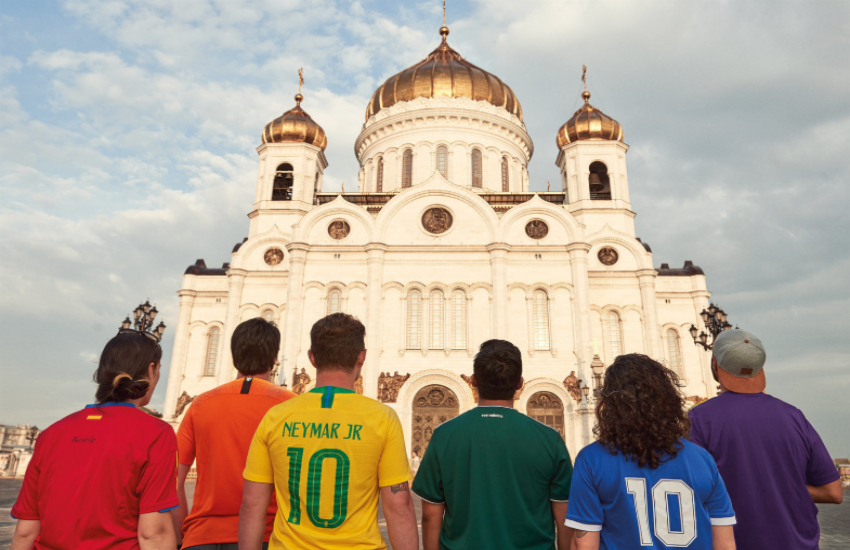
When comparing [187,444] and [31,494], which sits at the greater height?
[187,444]

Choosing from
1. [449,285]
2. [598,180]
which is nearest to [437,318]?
[449,285]

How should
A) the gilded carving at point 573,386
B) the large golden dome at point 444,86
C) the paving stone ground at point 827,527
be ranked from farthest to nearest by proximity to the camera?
the large golden dome at point 444,86, the gilded carving at point 573,386, the paving stone ground at point 827,527

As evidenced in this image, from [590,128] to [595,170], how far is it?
2285 millimetres

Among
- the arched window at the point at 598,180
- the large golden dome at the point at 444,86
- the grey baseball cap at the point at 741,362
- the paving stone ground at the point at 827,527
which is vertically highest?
the large golden dome at the point at 444,86

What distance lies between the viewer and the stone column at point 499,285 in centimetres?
2375

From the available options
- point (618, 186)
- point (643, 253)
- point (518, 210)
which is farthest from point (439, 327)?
point (618, 186)

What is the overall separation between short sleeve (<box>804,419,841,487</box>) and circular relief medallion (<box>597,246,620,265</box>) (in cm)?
2452

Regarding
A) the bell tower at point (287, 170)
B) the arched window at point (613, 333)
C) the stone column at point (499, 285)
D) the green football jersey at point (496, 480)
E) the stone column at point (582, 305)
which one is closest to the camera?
the green football jersey at point (496, 480)

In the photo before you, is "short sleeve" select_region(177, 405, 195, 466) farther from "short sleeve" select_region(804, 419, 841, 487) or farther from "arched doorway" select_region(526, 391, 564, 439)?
"arched doorway" select_region(526, 391, 564, 439)

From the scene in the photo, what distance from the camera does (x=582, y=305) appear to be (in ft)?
78.9

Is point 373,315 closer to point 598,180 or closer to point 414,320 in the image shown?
point 414,320

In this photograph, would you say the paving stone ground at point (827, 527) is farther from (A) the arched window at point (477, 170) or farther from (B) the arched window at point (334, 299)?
(A) the arched window at point (477, 170)

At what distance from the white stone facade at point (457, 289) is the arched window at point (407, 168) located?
9.63 feet

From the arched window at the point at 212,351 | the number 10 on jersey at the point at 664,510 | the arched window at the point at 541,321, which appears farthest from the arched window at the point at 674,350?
the number 10 on jersey at the point at 664,510
